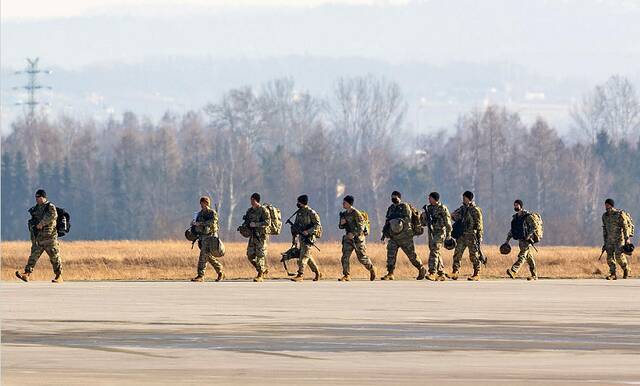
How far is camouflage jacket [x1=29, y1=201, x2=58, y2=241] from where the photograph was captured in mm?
32875

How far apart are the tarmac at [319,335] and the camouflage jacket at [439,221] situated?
1.39 metres

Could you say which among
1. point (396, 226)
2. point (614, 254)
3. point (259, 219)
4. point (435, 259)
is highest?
point (259, 219)

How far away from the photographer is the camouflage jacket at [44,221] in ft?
108

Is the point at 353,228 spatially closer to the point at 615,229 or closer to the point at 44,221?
the point at 615,229

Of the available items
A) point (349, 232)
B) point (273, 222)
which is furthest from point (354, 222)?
point (273, 222)

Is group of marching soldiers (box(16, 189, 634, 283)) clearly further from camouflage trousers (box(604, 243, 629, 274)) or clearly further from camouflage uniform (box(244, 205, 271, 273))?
camouflage trousers (box(604, 243, 629, 274))

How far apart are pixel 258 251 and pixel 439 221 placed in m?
3.32

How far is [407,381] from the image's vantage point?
1638 centimetres

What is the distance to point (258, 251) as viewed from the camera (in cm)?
3447

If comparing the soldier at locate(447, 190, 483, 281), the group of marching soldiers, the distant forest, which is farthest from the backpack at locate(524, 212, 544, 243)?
the distant forest

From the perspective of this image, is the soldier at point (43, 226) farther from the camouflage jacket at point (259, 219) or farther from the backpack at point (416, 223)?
the backpack at point (416, 223)

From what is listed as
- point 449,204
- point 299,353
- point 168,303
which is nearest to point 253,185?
point 449,204

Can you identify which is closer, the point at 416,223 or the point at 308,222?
the point at 308,222

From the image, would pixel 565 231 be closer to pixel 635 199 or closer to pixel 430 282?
pixel 635 199
